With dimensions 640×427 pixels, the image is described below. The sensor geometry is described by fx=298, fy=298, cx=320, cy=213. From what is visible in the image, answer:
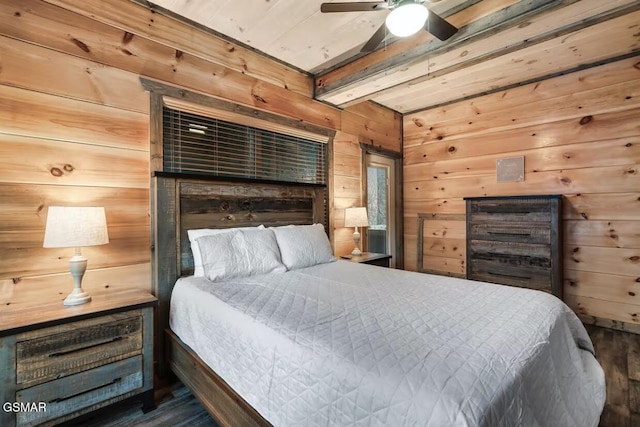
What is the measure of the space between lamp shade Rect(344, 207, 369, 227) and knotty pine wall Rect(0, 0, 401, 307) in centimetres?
188

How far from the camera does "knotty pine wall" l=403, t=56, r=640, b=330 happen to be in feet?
9.37

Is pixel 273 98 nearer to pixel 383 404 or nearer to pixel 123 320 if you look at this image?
pixel 123 320

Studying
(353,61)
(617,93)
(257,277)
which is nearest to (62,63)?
(257,277)

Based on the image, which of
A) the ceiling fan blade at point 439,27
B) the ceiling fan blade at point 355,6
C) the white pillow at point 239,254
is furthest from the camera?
the white pillow at point 239,254

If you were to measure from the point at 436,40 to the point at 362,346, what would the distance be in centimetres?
228

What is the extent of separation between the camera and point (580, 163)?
3090mm

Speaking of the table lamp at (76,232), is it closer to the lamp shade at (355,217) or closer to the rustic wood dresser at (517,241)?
the lamp shade at (355,217)

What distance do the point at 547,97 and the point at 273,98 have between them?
298 cm

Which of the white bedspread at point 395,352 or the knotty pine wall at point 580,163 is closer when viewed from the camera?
the white bedspread at point 395,352

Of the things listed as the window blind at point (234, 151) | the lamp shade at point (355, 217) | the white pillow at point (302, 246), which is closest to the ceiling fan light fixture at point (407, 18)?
the window blind at point (234, 151)

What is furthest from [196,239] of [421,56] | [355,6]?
[421,56]

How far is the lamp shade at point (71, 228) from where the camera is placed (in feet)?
5.11

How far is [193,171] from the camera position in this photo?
2441 mm

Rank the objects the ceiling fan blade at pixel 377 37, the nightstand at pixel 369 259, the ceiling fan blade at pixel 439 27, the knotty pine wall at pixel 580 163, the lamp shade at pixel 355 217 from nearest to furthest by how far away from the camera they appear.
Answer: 1. the ceiling fan blade at pixel 439 27
2. the ceiling fan blade at pixel 377 37
3. the knotty pine wall at pixel 580 163
4. the nightstand at pixel 369 259
5. the lamp shade at pixel 355 217
